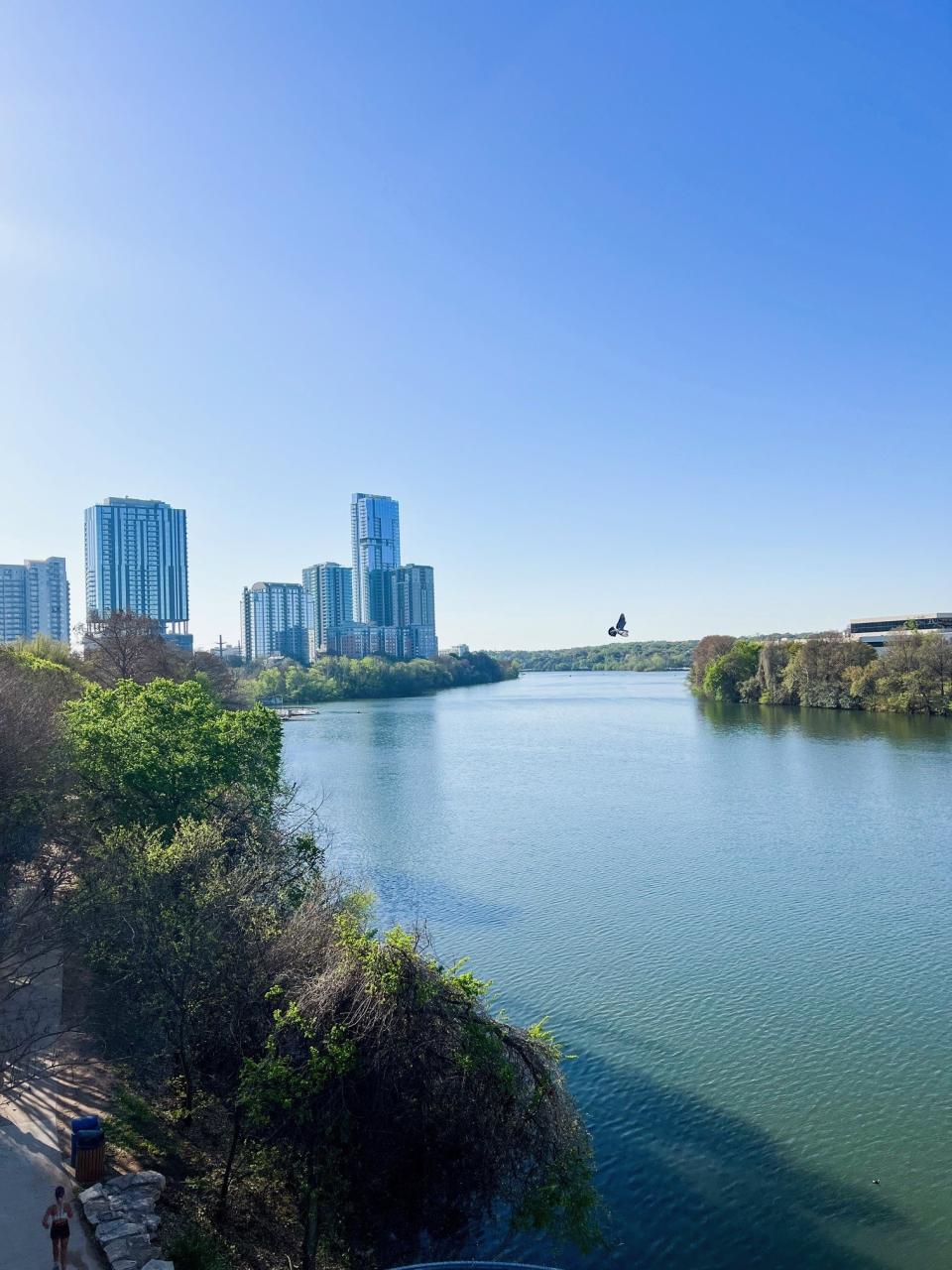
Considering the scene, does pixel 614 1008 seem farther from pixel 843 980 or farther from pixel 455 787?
pixel 455 787

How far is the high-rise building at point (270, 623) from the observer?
162 meters

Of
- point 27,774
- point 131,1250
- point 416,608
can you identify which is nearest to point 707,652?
point 27,774

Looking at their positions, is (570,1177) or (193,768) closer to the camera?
(570,1177)

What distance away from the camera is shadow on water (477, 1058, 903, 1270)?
1005 cm

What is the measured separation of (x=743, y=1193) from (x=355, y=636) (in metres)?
154

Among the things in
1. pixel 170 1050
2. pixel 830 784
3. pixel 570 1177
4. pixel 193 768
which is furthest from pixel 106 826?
pixel 830 784

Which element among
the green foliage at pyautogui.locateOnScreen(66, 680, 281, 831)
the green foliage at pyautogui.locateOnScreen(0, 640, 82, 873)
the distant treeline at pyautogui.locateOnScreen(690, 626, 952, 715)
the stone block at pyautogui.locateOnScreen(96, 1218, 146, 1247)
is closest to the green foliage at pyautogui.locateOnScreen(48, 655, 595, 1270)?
the stone block at pyautogui.locateOnScreen(96, 1218, 146, 1247)

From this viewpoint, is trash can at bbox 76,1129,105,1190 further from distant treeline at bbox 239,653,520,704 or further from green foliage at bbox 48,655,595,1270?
distant treeline at bbox 239,653,520,704

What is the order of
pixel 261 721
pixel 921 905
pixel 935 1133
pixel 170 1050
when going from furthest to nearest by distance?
pixel 261 721 → pixel 921 905 → pixel 935 1133 → pixel 170 1050

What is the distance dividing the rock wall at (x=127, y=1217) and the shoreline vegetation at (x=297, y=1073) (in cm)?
26

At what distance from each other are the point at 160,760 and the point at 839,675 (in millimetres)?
63183

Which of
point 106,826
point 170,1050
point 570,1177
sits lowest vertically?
point 570,1177

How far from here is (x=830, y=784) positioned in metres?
37.3

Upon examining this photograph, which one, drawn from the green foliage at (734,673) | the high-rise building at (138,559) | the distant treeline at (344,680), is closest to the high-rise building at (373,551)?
the distant treeline at (344,680)
